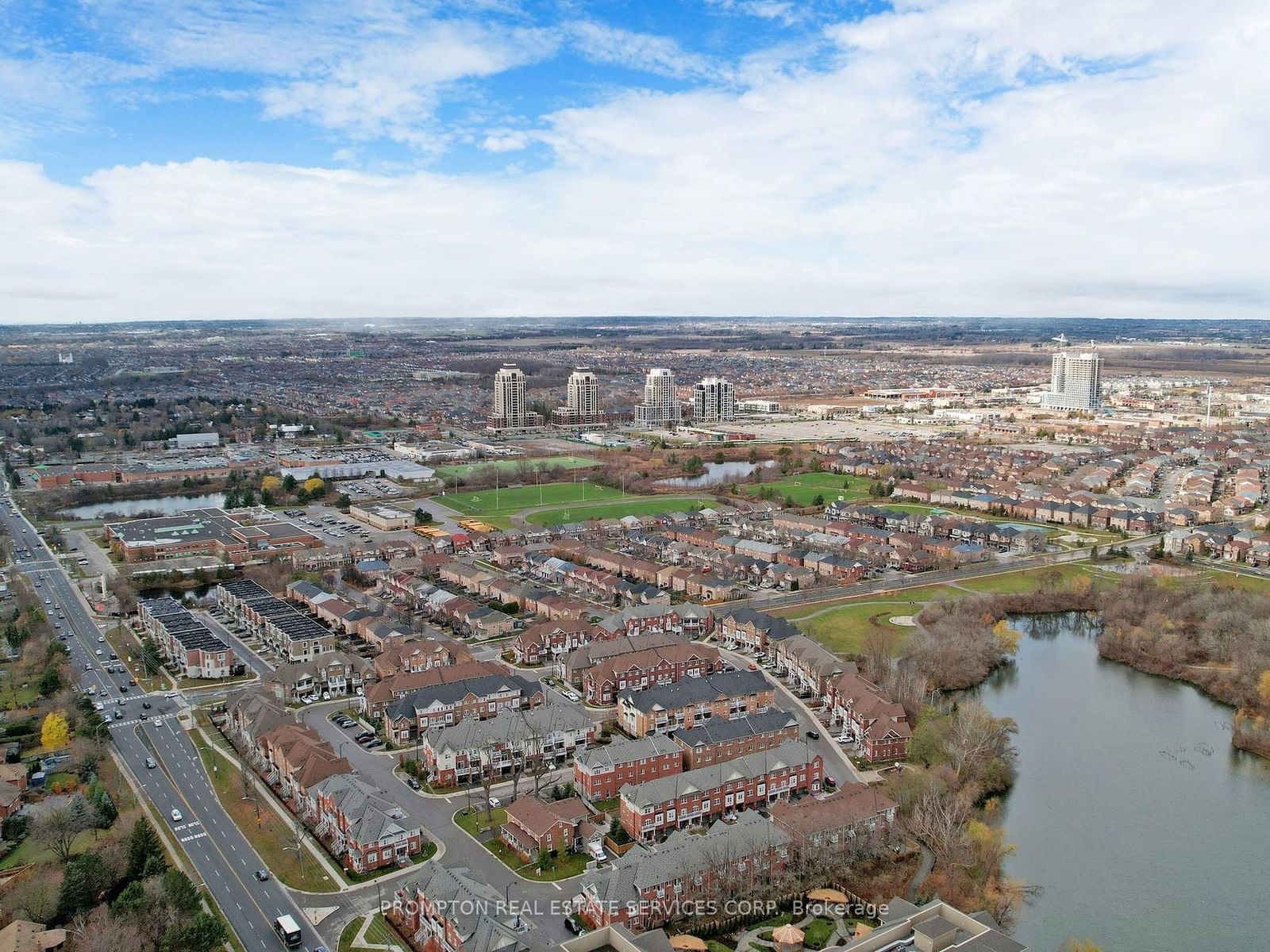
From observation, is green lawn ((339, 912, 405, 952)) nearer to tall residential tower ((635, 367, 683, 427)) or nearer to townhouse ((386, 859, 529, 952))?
townhouse ((386, 859, 529, 952))

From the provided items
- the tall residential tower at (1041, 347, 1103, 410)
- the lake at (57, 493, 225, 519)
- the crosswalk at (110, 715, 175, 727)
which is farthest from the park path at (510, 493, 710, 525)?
the tall residential tower at (1041, 347, 1103, 410)

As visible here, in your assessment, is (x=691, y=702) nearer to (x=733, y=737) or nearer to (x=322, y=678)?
(x=733, y=737)

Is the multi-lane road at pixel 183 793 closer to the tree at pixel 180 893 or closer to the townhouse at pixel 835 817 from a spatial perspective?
the tree at pixel 180 893

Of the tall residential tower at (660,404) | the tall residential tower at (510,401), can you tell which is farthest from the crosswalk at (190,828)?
the tall residential tower at (660,404)

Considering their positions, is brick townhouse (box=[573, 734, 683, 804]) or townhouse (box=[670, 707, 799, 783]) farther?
townhouse (box=[670, 707, 799, 783])

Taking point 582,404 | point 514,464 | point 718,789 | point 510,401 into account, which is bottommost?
point 718,789

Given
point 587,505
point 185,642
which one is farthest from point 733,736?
point 587,505
